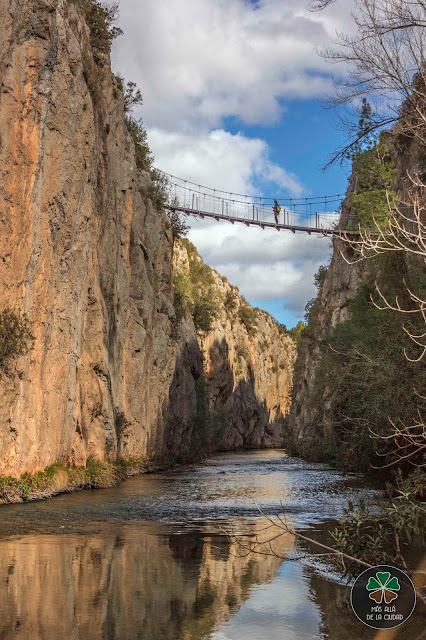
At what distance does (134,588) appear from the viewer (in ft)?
28.3

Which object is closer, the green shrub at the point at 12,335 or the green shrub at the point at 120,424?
the green shrub at the point at 12,335

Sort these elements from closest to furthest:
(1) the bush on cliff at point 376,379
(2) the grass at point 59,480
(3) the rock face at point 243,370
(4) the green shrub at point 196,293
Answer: (1) the bush on cliff at point 376,379 → (2) the grass at point 59,480 → (4) the green shrub at point 196,293 → (3) the rock face at point 243,370

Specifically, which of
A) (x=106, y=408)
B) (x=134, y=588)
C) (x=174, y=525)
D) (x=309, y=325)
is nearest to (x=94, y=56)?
(x=106, y=408)

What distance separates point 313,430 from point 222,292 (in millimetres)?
60304

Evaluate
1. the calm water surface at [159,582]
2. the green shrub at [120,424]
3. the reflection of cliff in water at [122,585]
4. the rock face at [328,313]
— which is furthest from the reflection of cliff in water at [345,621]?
the rock face at [328,313]

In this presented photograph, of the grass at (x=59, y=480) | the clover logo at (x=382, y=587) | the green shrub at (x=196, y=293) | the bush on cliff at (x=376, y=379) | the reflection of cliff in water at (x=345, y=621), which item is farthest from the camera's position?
the green shrub at (x=196, y=293)

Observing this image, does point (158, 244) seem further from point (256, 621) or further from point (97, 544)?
point (256, 621)

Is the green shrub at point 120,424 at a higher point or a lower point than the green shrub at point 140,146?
lower

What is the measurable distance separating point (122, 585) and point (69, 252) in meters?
17.9

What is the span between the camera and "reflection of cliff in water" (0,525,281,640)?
6871mm

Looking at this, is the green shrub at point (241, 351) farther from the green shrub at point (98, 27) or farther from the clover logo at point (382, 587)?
the clover logo at point (382, 587)

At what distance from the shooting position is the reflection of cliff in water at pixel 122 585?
271 inches

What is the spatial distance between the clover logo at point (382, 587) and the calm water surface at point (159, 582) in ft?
1.10

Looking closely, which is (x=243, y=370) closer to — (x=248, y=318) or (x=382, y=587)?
(x=248, y=318)
